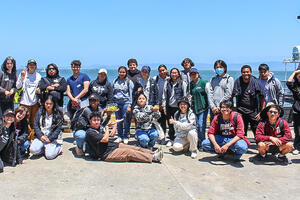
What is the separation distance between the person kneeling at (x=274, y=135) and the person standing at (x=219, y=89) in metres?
0.89

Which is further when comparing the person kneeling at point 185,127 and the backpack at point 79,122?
the person kneeling at point 185,127

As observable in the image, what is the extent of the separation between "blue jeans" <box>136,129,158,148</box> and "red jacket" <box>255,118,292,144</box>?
2012 millimetres

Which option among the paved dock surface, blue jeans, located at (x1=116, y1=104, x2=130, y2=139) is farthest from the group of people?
the paved dock surface

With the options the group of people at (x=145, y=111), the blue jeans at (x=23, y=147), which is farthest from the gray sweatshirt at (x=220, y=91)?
the blue jeans at (x=23, y=147)

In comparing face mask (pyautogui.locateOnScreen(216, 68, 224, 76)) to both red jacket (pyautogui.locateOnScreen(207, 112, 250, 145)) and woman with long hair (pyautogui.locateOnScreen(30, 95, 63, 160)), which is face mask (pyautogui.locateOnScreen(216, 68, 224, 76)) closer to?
red jacket (pyautogui.locateOnScreen(207, 112, 250, 145))

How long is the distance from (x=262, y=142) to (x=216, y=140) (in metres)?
0.82

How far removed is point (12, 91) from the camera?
579 cm

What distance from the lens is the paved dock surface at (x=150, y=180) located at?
12.4ft

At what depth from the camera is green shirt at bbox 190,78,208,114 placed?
5.98m

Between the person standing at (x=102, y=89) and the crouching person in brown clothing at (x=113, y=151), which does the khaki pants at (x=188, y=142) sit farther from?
the person standing at (x=102, y=89)

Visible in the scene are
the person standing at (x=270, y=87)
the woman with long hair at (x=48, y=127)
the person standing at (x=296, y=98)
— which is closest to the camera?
the woman with long hair at (x=48, y=127)

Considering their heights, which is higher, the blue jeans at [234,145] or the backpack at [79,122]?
the backpack at [79,122]

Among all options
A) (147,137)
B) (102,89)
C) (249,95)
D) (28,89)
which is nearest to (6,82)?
(28,89)

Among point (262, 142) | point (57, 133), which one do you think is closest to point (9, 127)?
point (57, 133)
